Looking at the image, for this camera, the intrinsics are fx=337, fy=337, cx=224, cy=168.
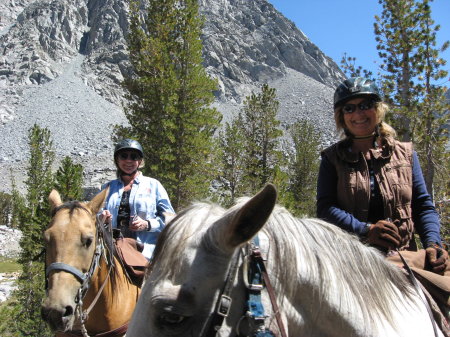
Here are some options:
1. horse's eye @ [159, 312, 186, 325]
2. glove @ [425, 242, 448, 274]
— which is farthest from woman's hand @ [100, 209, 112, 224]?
glove @ [425, 242, 448, 274]

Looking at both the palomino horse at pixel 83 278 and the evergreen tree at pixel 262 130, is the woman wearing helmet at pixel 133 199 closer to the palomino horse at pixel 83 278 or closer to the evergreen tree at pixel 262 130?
the palomino horse at pixel 83 278

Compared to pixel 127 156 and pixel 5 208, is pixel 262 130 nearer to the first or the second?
pixel 127 156

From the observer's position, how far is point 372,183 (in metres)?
2.17

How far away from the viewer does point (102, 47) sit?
116m

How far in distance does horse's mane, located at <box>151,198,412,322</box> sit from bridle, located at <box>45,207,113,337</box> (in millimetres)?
2189

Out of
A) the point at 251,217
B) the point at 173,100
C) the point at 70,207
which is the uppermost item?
the point at 173,100

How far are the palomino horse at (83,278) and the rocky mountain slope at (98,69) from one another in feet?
220

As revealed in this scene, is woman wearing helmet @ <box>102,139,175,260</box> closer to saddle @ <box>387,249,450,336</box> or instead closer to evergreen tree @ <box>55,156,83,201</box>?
saddle @ <box>387,249,450,336</box>

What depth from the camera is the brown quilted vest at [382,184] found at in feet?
6.99

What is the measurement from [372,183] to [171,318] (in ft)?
5.22

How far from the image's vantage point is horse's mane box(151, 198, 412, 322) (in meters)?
1.25

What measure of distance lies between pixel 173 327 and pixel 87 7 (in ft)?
494

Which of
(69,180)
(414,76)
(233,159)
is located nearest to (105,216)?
(414,76)

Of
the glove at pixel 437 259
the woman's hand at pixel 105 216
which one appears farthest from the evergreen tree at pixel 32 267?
the glove at pixel 437 259
